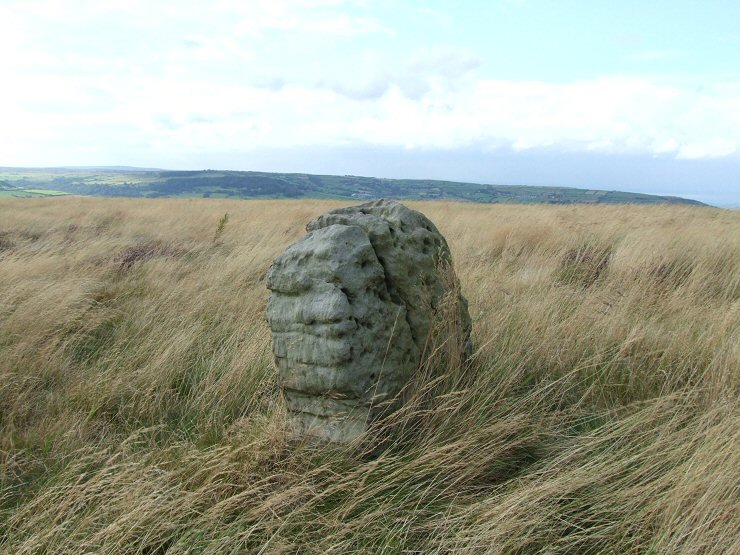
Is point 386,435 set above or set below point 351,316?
below

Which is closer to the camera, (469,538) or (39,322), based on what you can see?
(469,538)

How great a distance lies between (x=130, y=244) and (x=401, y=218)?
7206 millimetres

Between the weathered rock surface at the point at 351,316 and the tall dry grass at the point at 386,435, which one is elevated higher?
the weathered rock surface at the point at 351,316

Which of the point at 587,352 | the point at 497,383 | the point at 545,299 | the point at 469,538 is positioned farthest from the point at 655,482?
the point at 545,299

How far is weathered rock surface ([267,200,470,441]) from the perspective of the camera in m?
2.78

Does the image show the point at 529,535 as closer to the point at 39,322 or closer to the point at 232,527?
the point at 232,527

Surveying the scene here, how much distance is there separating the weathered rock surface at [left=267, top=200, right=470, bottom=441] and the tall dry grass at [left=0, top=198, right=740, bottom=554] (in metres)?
0.17

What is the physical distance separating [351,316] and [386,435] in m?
0.65

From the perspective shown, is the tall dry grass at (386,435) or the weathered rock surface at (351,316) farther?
the weathered rock surface at (351,316)

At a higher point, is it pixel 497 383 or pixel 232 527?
pixel 497 383

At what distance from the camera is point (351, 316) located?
282cm

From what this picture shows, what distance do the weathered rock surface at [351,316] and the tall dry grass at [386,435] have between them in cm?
17

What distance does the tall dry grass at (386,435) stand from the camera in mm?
2199

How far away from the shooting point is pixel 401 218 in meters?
3.43
